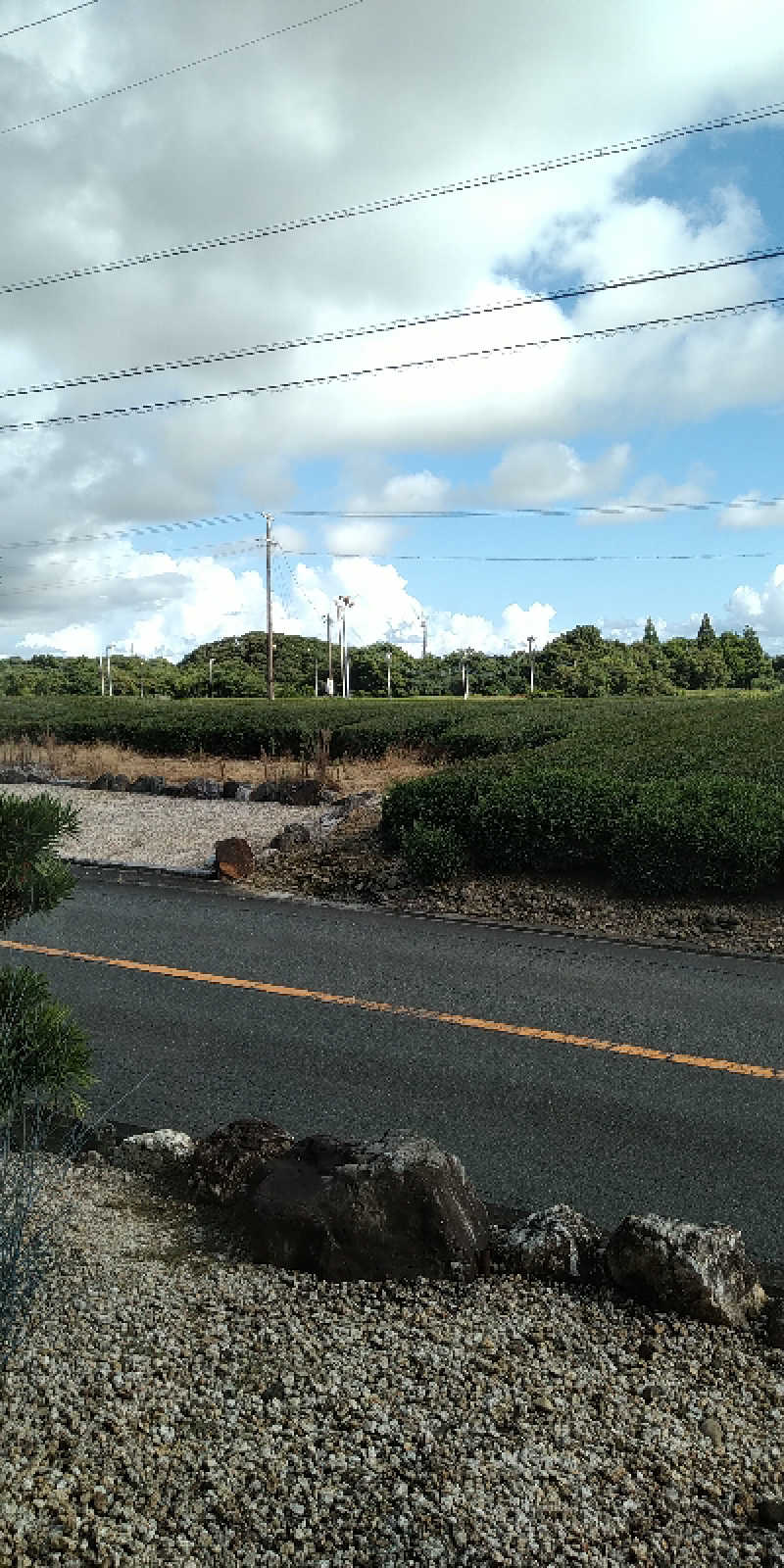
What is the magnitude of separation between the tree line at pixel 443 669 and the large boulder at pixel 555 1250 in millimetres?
37408

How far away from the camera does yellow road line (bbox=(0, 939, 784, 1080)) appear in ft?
17.7

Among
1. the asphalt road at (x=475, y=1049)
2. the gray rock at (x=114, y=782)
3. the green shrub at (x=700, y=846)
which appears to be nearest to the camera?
the asphalt road at (x=475, y=1049)

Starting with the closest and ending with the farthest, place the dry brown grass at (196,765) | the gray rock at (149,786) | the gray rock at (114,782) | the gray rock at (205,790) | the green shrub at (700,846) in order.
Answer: the green shrub at (700,846), the gray rock at (205,790), the dry brown grass at (196,765), the gray rock at (149,786), the gray rock at (114,782)

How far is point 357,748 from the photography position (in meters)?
20.3

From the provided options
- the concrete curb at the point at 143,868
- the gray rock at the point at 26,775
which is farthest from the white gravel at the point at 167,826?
the gray rock at the point at 26,775

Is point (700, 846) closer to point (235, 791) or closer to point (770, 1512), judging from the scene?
point (770, 1512)

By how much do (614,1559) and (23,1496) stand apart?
1.20 m

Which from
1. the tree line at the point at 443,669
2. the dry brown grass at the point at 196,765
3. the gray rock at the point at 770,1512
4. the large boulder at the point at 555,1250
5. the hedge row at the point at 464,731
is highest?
the tree line at the point at 443,669

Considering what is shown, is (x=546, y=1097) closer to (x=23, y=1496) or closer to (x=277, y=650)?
(x=23, y=1496)

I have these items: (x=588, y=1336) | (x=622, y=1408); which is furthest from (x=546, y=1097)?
(x=622, y=1408)

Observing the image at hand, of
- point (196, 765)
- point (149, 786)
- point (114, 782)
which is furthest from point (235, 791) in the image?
point (196, 765)

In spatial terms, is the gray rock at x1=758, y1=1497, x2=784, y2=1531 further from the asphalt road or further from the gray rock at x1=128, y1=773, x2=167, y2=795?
the gray rock at x1=128, y1=773, x2=167, y2=795

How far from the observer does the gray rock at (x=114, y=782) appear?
59.5 feet

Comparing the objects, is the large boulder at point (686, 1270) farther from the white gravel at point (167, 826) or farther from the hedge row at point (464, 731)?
the white gravel at point (167, 826)
